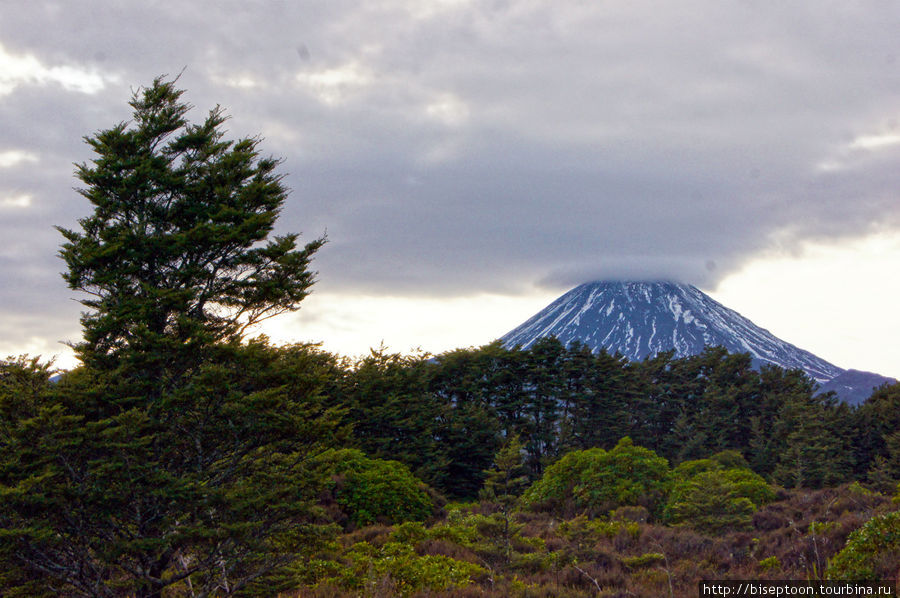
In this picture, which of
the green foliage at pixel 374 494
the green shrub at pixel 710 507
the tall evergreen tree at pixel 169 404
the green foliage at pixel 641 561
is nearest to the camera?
the tall evergreen tree at pixel 169 404

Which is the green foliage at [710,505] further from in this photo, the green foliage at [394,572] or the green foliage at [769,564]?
the green foliage at [394,572]

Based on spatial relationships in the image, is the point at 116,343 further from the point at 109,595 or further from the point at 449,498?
the point at 449,498

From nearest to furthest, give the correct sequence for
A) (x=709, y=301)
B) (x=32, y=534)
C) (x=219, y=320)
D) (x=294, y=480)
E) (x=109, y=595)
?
(x=32, y=534) < (x=109, y=595) < (x=294, y=480) < (x=219, y=320) < (x=709, y=301)

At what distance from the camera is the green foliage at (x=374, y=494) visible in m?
20.4

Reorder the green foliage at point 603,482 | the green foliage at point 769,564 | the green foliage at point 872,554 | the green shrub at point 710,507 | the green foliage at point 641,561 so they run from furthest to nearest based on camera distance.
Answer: the green foliage at point 603,482 < the green shrub at point 710,507 < the green foliage at point 641,561 < the green foliage at point 769,564 < the green foliage at point 872,554

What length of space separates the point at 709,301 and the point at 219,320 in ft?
644

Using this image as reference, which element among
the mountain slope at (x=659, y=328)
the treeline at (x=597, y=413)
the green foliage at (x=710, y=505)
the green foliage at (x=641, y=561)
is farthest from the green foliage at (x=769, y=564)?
the mountain slope at (x=659, y=328)

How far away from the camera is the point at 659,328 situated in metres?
178

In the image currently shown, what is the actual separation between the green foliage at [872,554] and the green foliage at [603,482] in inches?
445

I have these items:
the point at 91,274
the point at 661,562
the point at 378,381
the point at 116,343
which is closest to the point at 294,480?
the point at 116,343

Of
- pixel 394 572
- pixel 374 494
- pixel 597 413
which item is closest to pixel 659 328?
pixel 597 413

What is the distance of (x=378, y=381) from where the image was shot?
32969 millimetres

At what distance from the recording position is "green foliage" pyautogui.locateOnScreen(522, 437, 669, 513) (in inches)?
835

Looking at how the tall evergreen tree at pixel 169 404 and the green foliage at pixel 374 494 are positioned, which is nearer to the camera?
the tall evergreen tree at pixel 169 404
